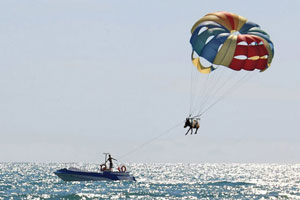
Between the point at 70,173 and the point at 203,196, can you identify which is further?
the point at 70,173

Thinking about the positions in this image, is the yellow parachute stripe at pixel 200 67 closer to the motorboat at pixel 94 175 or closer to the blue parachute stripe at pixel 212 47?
the blue parachute stripe at pixel 212 47

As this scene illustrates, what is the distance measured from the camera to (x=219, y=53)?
150 feet

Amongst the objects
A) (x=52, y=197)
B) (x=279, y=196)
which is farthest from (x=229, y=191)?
(x=52, y=197)

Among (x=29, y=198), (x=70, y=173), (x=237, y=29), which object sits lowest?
(x=29, y=198)

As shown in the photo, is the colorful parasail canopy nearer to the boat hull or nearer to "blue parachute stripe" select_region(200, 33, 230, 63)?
"blue parachute stripe" select_region(200, 33, 230, 63)

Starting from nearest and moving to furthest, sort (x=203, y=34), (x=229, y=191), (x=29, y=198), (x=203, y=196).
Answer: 1. (x=203, y=34)
2. (x=29, y=198)
3. (x=203, y=196)
4. (x=229, y=191)

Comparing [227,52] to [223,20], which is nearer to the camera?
[223,20]

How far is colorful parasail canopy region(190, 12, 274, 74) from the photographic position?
45.2 meters

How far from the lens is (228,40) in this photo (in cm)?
4516

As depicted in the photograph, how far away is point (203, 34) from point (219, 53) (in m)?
1.73

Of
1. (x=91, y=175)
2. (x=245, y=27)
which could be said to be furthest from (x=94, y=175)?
(x=245, y=27)

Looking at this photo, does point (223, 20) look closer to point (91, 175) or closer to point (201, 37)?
point (201, 37)

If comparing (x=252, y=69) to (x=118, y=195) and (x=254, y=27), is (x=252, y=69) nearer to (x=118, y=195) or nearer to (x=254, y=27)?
(x=254, y=27)

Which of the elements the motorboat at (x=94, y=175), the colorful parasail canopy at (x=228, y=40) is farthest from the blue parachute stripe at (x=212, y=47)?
the motorboat at (x=94, y=175)
